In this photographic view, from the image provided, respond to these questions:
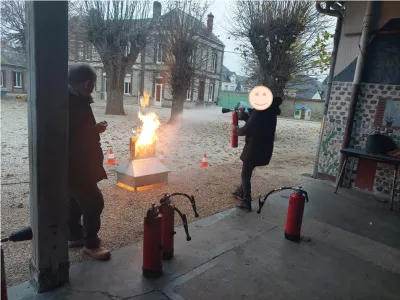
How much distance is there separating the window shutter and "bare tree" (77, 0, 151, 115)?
13745 millimetres

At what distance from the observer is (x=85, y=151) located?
2.82 meters

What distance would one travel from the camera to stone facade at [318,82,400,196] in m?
5.70

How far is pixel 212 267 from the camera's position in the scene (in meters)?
3.06

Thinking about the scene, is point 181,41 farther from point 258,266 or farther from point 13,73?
point 13,73

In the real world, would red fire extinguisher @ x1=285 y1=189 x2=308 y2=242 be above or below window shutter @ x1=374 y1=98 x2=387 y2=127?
below

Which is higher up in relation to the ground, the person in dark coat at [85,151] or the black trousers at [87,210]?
the person in dark coat at [85,151]

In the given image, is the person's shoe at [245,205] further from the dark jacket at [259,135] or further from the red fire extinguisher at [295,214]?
the red fire extinguisher at [295,214]

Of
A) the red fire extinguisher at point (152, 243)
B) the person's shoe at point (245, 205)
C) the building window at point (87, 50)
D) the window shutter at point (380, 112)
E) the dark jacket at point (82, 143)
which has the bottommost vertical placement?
the person's shoe at point (245, 205)

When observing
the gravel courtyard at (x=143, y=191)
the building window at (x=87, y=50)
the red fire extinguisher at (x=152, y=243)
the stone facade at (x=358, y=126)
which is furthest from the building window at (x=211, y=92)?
the red fire extinguisher at (x=152, y=243)

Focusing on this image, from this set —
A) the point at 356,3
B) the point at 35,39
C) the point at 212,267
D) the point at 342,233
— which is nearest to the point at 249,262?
the point at 212,267

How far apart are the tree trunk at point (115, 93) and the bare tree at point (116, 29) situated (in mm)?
275

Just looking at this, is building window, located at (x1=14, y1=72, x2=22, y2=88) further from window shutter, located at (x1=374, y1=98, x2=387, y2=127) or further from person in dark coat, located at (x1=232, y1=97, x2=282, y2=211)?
window shutter, located at (x1=374, y1=98, x2=387, y2=127)

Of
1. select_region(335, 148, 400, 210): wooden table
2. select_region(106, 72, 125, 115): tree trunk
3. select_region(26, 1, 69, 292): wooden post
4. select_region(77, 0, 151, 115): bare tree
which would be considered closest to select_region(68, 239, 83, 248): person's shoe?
select_region(26, 1, 69, 292): wooden post

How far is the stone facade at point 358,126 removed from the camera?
570 cm
